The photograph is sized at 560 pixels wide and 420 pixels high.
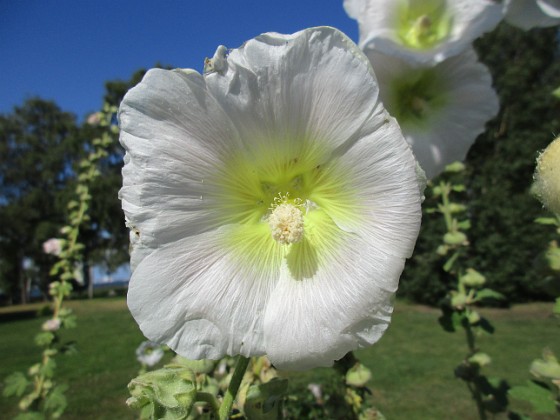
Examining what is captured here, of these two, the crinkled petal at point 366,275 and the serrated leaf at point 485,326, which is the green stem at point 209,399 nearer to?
the crinkled petal at point 366,275

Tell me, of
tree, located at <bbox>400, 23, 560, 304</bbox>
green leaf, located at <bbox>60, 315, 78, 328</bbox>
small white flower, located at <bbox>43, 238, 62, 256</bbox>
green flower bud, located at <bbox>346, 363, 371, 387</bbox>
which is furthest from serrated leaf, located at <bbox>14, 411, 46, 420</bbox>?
tree, located at <bbox>400, 23, 560, 304</bbox>

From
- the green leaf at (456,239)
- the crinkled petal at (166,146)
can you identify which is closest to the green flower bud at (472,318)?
the green leaf at (456,239)

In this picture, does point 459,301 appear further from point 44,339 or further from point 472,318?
point 44,339

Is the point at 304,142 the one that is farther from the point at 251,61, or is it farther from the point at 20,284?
the point at 20,284

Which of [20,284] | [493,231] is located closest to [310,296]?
[493,231]

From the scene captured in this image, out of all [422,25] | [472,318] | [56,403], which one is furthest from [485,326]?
[56,403]

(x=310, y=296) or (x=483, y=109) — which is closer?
(x=310, y=296)
